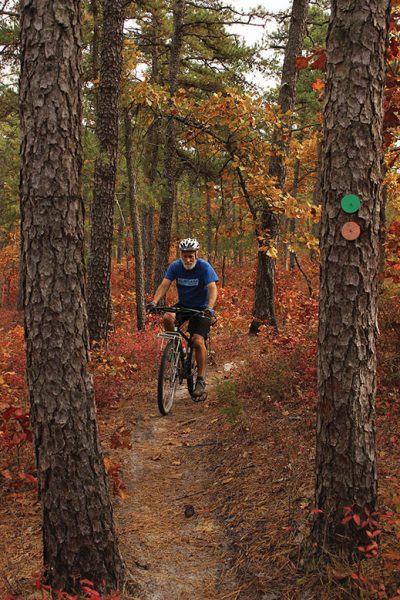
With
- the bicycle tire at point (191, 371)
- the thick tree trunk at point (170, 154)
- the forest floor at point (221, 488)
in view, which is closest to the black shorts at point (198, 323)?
the bicycle tire at point (191, 371)

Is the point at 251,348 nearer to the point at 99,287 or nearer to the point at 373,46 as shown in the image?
the point at 99,287

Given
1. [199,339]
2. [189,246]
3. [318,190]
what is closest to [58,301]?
[189,246]

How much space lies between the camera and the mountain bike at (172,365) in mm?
7027

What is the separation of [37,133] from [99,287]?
6747 millimetres

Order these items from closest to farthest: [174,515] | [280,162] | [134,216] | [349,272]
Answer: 1. [349,272]
2. [174,515]
3. [280,162]
4. [134,216]

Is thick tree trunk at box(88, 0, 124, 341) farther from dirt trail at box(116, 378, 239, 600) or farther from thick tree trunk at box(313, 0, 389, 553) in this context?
thick tree trunk at box(313, 0, 389, 553)

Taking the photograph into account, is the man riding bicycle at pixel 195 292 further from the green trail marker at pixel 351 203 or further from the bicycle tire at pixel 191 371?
the green trail marker at pixel 351 203

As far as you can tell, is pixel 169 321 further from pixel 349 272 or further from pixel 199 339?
pixel 349 272

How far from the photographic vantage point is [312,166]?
28453mm

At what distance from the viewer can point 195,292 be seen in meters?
7.60

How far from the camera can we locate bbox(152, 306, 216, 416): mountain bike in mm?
7027

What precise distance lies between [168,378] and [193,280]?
1.61m

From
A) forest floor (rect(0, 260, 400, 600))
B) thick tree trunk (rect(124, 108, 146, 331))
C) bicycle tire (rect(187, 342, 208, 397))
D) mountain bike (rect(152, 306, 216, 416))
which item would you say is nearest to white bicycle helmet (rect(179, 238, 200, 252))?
mountain bike (rect(152, 306, 216, 416))

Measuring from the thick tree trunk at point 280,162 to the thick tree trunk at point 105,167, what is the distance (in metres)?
3.39
